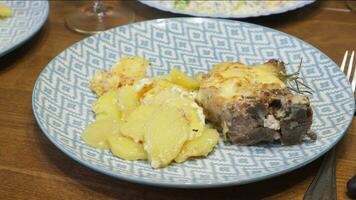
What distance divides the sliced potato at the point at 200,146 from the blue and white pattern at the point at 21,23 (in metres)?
0.63

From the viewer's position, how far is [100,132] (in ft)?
3.56

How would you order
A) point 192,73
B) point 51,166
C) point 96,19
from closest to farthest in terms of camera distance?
point 51,166, point 192,73, point 96,19

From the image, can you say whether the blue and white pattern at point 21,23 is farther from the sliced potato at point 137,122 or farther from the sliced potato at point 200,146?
the sliced potato at point 200,146

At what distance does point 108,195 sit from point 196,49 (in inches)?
22.5

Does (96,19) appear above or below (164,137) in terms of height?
below

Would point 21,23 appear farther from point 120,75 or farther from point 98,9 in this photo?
point 120,75

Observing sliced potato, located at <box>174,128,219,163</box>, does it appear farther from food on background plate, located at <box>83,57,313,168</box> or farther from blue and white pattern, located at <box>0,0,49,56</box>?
blue and white pattern, located at <box>0,0,49,56</box>

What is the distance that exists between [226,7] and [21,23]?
0.65m

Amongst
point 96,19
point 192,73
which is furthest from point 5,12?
point 192,73

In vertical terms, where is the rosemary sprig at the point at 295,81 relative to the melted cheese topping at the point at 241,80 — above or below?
below

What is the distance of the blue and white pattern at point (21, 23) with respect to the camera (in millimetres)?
1441

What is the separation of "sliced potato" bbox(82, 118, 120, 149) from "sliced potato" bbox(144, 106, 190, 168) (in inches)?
3.8

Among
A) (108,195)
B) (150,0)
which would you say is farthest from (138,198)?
(150,0)

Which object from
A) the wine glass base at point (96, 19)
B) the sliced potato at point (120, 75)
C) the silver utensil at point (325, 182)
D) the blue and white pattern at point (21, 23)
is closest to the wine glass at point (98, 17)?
the wine glass base at point (96, 19)
